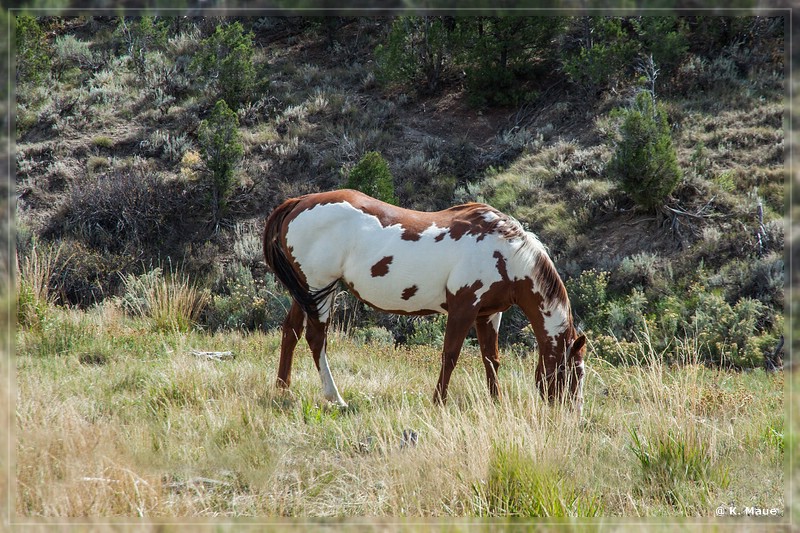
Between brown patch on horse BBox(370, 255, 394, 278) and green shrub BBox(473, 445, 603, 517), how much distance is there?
2.28 meters

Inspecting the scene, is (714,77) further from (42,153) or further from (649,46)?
(42,153)

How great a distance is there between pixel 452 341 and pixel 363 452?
1414 millimetres

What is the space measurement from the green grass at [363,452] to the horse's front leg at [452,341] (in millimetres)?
225

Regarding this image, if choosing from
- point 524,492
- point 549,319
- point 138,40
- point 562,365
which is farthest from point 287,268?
point 138,40

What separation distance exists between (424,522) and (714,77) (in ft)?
50.0

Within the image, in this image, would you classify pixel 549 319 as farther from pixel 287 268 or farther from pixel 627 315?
pixel 627 315

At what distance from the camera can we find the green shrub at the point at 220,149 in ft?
45.3

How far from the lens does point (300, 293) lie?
5840 millimetres

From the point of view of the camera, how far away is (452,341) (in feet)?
17.6

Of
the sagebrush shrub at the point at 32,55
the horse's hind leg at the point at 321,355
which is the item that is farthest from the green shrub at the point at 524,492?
the sagebrush shrub at the point at 32,55

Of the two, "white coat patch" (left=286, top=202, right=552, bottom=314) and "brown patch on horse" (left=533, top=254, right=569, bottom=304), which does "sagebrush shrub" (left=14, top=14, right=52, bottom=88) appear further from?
"brown patch on horse" (left=533, top=254, right=569, bottom=304)

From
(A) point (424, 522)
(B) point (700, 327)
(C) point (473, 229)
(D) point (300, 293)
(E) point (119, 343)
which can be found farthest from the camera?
(B) point (700, 327)

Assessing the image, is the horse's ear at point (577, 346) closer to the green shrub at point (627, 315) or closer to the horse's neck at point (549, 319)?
the horse's neck at point (549, 319)

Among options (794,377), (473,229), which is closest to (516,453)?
(794,377)
